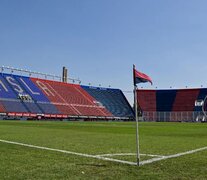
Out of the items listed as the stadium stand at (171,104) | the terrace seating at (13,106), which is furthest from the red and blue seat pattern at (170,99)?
the terrace seating at (13,106)

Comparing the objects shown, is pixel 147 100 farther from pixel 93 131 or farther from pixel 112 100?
pixel 93 131

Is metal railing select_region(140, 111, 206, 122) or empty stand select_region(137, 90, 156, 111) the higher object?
empty stand select_region(137, 90, 156, 111)

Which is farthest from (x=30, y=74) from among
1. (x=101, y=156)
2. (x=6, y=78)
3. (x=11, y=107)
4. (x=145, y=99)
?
(x=101, y=156)

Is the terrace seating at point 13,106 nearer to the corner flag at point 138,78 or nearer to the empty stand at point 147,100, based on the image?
the empty stand at point 147,100

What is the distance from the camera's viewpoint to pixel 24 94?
10094 cm

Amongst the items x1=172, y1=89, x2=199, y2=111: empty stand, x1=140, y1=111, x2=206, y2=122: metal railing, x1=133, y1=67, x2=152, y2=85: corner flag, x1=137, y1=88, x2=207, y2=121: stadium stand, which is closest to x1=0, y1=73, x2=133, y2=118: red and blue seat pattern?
x1=140, y1=111, x2=206, y2=122: metal railing

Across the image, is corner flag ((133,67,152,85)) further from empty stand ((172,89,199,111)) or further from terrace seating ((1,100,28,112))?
→ empty stand ((172,89,199,111))

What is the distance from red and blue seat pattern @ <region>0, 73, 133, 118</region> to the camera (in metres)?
96.2

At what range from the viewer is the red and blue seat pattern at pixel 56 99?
3789 inches

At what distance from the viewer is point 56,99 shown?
360 ft

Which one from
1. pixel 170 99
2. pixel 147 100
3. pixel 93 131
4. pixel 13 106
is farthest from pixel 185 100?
pixel 93 131

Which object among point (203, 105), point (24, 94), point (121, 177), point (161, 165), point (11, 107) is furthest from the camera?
point (203, 105)

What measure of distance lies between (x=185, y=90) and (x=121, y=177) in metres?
133

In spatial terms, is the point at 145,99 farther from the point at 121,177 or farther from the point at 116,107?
the point at 121,177
